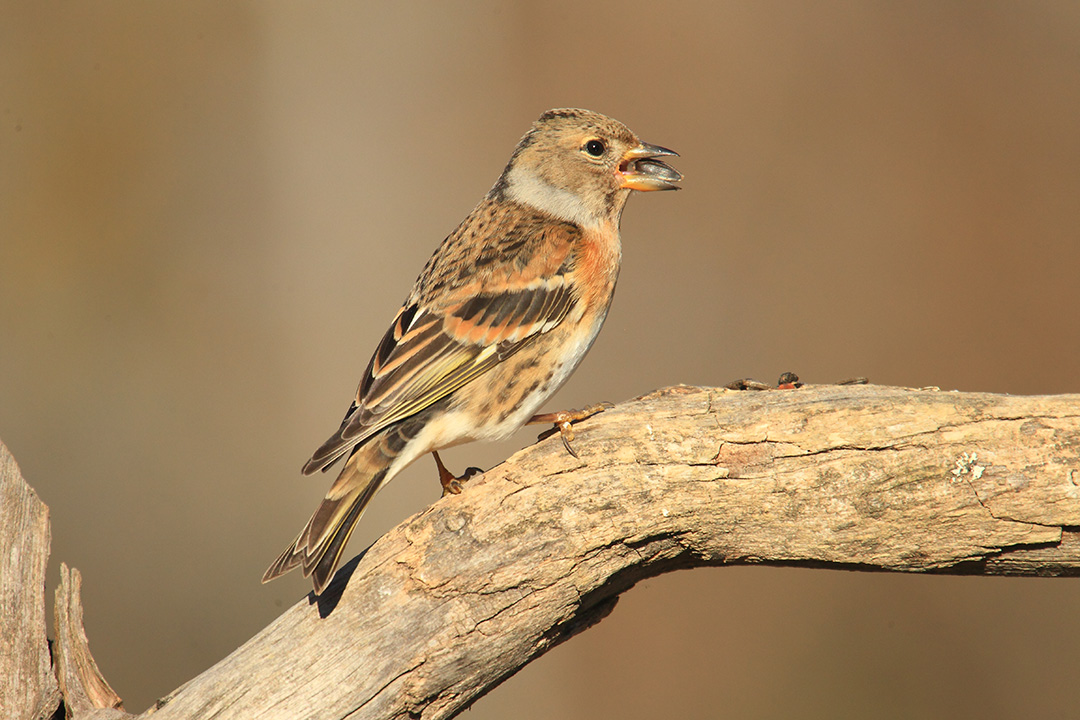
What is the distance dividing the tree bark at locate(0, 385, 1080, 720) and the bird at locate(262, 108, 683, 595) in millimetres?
250

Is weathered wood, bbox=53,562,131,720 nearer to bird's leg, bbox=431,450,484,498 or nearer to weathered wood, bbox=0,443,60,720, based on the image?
weathered wood, bbox=0,443,60,720

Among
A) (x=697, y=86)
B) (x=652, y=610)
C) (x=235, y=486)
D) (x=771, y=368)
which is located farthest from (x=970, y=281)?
(x=235, y=486)

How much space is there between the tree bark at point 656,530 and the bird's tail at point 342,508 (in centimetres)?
17

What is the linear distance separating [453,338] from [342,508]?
88 centimetres

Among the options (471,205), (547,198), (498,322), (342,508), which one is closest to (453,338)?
(498,322)

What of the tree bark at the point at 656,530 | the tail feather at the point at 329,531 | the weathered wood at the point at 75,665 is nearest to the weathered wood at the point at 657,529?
the tree bark at the point at 656,530

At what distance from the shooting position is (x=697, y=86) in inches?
381

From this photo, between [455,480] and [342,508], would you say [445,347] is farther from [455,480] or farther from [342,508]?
[342,508]

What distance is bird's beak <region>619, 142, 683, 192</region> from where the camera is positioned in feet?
15.9

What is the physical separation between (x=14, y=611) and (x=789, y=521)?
288 cm

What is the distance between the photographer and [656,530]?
3.45 metres

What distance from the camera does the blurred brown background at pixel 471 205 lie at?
309 inches

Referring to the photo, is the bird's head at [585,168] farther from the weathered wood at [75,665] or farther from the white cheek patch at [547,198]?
the weathered wood at [75,665]

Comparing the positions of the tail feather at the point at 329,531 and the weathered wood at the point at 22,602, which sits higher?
the tail feather at the point at 329,531
